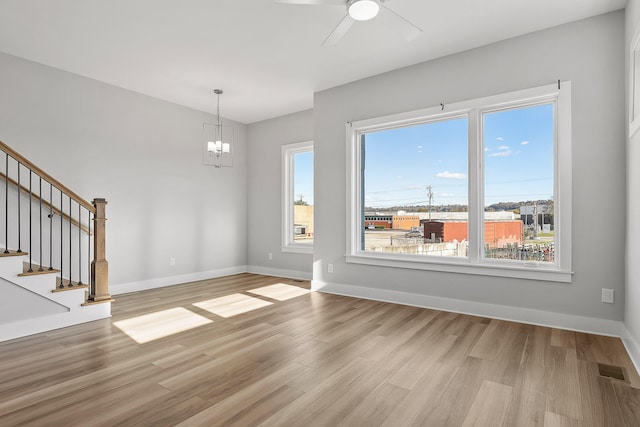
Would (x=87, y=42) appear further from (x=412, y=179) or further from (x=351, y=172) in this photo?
(x=412, y=179)

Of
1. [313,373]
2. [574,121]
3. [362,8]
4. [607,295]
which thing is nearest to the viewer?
[313,373]

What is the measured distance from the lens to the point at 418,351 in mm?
2789

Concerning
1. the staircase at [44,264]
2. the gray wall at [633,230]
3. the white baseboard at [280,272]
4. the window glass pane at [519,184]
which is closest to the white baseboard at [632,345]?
the gray wall at [633,230]

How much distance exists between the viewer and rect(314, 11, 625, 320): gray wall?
310cm

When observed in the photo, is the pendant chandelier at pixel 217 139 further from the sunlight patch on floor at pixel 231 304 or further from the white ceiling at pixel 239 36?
the sunlight patch on floor at pixel 231 304

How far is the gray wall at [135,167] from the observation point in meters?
4.18

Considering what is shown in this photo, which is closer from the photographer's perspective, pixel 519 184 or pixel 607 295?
pixel 607 295

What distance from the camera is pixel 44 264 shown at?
4.20 metres

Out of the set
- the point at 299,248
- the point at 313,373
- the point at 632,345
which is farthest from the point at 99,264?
the point at 632,345

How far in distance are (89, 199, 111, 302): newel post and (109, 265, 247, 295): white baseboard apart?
1241 millimetres

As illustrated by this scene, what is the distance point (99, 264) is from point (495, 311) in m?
4.25

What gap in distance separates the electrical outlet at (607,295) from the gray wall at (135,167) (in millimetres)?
5257

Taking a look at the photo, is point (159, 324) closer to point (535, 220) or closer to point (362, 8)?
point (362, 8)

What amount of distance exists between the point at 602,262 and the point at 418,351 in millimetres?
1917
